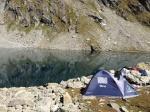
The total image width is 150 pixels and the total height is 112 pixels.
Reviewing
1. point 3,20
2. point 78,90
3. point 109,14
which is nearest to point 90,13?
point 109,14

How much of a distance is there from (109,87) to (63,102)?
163 inches

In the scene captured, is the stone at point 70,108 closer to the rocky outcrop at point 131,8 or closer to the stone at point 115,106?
the stone at point 115,106

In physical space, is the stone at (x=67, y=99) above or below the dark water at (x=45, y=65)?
above

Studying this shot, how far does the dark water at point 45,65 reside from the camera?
235ft

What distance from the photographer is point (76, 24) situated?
156250mm

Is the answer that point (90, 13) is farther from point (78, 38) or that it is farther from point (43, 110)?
point (43, 110)

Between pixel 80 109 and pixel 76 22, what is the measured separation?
132 m

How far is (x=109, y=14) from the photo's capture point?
162m

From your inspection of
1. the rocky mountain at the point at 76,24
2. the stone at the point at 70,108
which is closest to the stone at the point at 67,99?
the stone at the point at 70,108

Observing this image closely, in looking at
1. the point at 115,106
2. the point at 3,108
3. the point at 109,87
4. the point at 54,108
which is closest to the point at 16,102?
the point at 3,108

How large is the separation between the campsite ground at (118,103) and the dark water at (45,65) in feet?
114

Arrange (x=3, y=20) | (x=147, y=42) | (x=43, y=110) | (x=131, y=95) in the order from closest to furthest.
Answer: (x=43, y=110) < (x=131, y=95) < (x=147, y=42) < (x=3, y=20)

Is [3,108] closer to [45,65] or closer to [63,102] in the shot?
[63,102]

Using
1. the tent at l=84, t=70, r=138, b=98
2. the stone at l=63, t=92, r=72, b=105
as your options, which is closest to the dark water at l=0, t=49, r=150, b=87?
the tent at l=84, t=70, r=138, b=98
